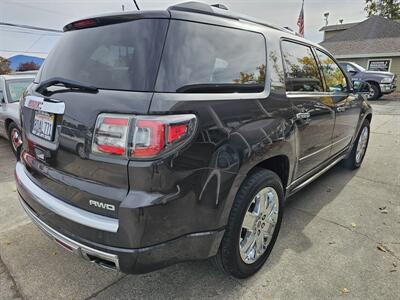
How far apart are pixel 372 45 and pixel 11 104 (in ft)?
79.3

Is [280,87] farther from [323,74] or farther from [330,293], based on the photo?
[330,293]

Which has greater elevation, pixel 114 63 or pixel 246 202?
pixel 114 63

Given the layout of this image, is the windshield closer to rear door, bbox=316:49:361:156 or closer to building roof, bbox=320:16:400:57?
rear door, bbox=316:49:361:156

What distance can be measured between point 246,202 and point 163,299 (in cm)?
90

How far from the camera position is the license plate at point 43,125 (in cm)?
185

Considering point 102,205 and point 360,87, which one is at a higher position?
point 360,87

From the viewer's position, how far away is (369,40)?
896 inches

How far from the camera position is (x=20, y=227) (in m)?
2.98

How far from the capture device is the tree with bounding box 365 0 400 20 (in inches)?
1401

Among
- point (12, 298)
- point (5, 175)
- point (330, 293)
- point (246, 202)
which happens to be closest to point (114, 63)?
point (246, 202)

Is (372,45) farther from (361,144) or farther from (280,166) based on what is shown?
(280,166)

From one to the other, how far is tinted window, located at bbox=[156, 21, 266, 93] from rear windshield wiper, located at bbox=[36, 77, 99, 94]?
1.51ft

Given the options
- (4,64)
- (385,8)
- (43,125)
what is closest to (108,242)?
(43,125)

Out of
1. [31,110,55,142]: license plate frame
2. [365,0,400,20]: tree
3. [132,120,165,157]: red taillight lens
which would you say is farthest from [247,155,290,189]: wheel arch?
[365,0,400,20]: tree
